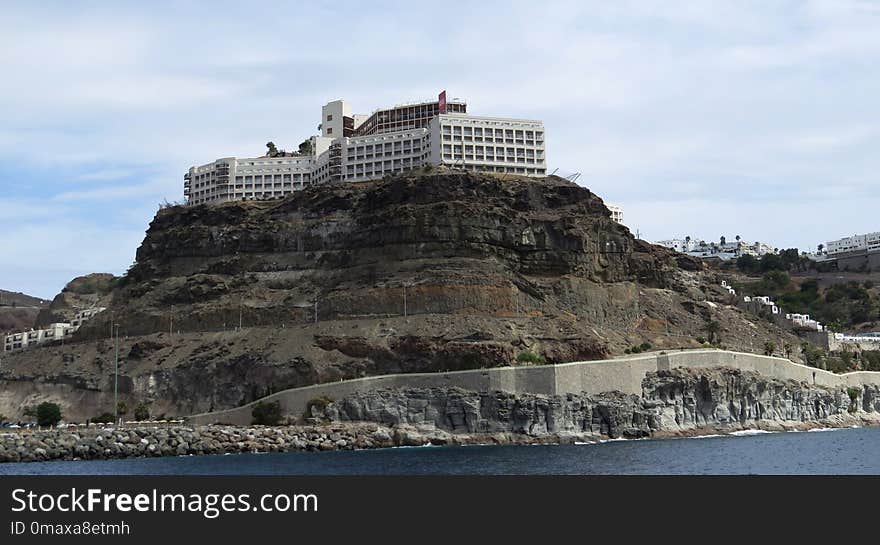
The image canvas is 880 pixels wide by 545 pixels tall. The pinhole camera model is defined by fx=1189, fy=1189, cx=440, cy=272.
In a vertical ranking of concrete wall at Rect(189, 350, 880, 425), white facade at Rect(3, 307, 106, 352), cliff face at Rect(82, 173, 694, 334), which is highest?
cliff face at Rect(82, 173, 694, 334)

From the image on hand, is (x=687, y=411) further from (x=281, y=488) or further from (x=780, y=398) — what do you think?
(x=281, y=488)

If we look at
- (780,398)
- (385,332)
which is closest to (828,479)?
(385,332)

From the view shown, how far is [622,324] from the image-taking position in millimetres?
132250

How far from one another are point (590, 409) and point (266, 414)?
2965cm

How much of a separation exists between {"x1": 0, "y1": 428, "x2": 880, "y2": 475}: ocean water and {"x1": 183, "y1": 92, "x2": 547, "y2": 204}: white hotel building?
1968 inches

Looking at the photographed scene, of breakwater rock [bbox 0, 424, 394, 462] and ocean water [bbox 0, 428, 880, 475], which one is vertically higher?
breakwater rock [bbox 0, 424, 394, 462]

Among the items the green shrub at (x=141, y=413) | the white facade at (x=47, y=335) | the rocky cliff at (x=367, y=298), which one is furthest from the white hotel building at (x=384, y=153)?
the green shrub at (x=141, y=413)

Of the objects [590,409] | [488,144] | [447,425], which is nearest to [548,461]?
[447,425]

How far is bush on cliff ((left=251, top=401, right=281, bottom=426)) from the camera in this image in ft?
357

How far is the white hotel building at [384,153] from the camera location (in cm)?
14388

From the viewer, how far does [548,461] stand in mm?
82250

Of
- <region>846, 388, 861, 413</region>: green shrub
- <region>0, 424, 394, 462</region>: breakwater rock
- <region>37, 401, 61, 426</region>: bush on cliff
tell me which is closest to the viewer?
<region>0, 424, 394, 462</region>: breakwater rock

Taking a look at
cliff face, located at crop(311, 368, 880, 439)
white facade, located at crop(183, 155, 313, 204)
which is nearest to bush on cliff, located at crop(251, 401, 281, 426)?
cliff face, located at crop(311, 368, 880, 439)

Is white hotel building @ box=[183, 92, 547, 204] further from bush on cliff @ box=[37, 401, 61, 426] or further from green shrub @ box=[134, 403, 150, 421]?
bush on cliff @ box=[37, 401, 61, 426]
